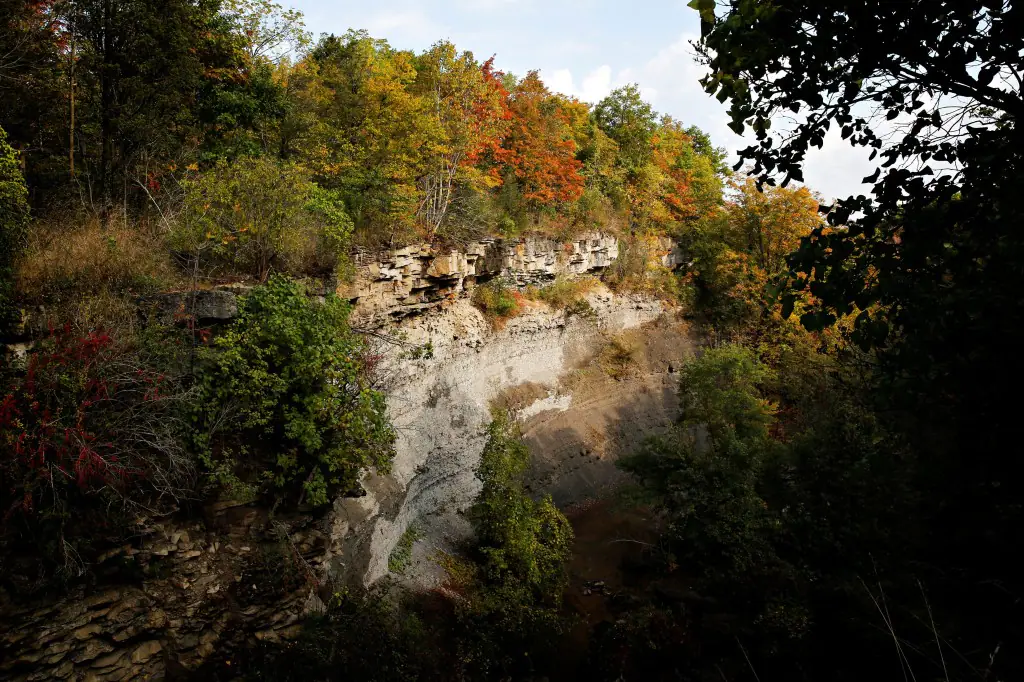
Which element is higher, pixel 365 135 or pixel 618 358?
pixel 365 135

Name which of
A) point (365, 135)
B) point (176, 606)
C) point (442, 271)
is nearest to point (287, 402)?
point (176, 606)

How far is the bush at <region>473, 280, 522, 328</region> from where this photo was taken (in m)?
20.9

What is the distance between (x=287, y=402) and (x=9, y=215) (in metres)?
5.04

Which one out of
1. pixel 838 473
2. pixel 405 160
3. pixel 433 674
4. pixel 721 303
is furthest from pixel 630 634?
pixel 721 303

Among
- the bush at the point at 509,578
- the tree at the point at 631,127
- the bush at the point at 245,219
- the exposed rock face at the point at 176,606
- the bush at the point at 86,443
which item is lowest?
the bush at the point at 509,578

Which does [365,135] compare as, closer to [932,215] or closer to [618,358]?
[618,358]

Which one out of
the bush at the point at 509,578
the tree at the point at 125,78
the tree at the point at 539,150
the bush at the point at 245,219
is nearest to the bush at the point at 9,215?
the bush at the point at 245,219

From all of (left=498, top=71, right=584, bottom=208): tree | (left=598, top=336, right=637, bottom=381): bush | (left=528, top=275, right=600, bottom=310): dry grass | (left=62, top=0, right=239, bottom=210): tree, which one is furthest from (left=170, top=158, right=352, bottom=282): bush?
(left=598, top=336, right=637, bottom=381): bush

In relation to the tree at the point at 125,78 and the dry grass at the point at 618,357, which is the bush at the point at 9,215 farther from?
the dry grass at the point at 618,357

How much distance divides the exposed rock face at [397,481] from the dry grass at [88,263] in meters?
0.95

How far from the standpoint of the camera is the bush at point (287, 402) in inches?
343

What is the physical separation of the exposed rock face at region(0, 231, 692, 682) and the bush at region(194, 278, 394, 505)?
2.40 ft

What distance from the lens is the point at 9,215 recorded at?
839cm

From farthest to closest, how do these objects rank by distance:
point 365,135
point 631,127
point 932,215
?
point 631,127 < point 365,135 < point 932,215
